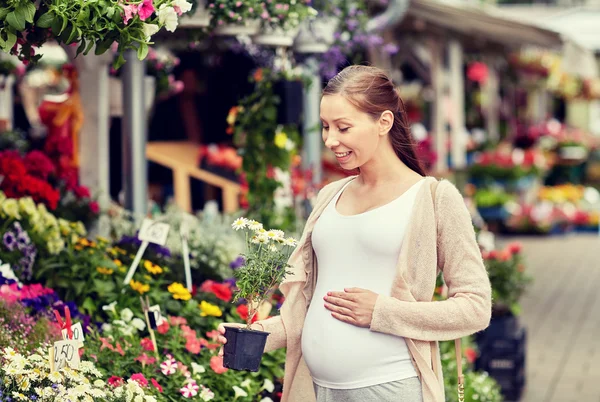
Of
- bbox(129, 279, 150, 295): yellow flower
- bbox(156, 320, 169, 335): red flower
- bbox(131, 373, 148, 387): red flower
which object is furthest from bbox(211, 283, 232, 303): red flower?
bbox(131, 373, 148, 387): red flower

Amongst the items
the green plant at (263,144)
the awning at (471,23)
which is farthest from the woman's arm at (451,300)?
the awning at (471,23)

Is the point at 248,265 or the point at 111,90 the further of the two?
the point at 111,90

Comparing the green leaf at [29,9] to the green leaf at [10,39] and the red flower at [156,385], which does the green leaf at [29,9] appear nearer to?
the green leaf at [10,39]

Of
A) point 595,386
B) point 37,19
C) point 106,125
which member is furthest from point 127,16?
point 595,386

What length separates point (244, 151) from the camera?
20.4 ft

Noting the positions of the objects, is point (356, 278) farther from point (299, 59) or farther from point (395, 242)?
point (299, 59)

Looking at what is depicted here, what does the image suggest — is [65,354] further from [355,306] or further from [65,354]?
[355,306]

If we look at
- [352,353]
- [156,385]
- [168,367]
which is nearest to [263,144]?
[168,367]

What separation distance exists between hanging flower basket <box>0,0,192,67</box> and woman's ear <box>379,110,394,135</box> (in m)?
0.58

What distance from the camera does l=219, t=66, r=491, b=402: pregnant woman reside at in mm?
2824

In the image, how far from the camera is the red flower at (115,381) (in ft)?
11.0

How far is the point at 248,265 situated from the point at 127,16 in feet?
2.32

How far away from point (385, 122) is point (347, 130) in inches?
4.7

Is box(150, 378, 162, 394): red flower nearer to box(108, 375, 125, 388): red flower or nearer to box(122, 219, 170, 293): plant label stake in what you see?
box(108, 375, 125, 388): red flower
